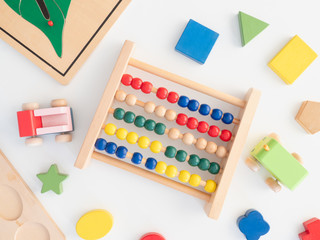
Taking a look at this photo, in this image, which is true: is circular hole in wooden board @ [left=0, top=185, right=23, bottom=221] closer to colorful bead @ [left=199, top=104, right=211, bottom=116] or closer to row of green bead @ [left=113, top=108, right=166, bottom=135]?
row of green bead @ [left=113, top=108, right=166, bottom=135]

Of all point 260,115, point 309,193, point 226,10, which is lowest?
point 309,193

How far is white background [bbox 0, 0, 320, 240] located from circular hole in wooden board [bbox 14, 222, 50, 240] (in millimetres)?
186

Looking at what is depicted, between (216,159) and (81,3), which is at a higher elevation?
(81,3)

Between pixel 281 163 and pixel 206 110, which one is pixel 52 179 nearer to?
pixel 206 110

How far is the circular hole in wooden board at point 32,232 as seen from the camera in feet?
2.83

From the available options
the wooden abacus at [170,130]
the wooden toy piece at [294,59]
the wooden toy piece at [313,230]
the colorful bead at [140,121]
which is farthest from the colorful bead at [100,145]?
the wooden toy piece at [313,230]

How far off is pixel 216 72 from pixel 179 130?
0.21m

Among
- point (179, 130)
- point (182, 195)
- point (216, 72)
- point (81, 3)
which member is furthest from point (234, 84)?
point (81, 3)

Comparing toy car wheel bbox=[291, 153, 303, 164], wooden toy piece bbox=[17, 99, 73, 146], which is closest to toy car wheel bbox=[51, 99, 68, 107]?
wooden toy piece bbox=[17, 99, 73, 146]

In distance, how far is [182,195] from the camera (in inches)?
32.8

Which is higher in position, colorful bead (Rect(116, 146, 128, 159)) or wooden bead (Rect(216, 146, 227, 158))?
wooden bead (Rect(216, 146, 227, 158))

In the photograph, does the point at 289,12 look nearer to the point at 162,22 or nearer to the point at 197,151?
the point at 162,22

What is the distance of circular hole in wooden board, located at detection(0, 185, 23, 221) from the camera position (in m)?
0.86

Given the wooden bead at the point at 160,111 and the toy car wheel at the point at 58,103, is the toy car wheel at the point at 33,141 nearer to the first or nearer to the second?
the toy car wheel at the point at 58,103
